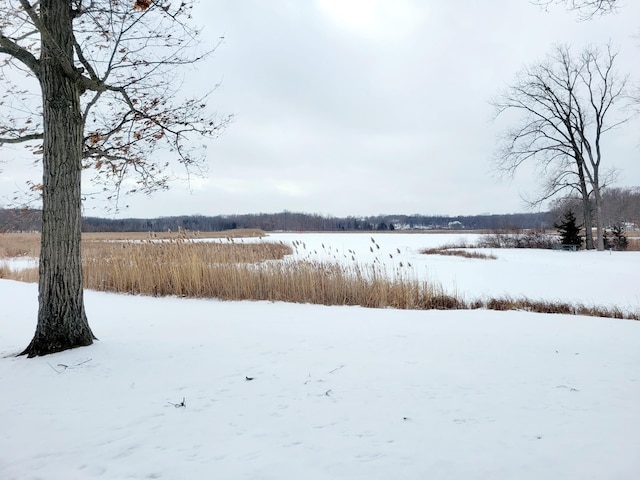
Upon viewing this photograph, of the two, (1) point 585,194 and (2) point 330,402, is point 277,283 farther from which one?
(1) point 585,194

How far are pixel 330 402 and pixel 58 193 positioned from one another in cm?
327

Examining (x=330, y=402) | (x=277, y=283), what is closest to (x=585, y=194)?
(x=277, y=283)

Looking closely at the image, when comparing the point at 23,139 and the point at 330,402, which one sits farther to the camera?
the point at 23,139

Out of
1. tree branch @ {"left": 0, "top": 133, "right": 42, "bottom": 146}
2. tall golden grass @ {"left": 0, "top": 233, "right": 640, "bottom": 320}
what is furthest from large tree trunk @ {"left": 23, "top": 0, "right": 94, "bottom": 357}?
tall golden grass @ {"left": 0, "top": 233, "right": 640, "bottom": 320}

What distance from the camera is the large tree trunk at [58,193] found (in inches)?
150

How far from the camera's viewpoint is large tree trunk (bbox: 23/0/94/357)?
382 cm

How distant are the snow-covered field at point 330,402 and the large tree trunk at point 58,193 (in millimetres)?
338

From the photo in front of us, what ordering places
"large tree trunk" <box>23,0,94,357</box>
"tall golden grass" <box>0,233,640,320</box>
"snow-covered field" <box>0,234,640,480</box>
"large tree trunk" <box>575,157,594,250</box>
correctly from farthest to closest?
"large tree trunk" <box>575,157,594,250</box>, "tall golden grass" <box>0,233,640,320</box>, "large tree trunk" <box>23,0,94,357</box>, "snow-covered field" <box>0,234,640,480</box>

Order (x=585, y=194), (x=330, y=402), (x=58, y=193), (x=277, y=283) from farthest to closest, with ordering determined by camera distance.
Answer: (x=585, y=194)
(x=277, y=283)
(x=58, y=193)
(x=330, y=402)

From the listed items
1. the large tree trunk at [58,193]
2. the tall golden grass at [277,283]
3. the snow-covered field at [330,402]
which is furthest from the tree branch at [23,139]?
the tall golden grass at [277,283]

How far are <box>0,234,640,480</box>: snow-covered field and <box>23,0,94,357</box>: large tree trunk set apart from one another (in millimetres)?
338

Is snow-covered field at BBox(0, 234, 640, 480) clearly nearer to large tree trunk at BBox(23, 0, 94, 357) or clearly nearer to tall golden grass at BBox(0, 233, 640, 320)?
large tree trunk at BBox(23, 0, 94, 357)

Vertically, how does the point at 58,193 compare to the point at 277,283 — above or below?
above

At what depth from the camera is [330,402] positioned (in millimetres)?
2689
